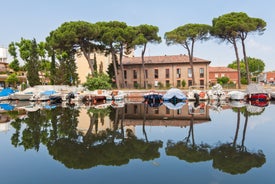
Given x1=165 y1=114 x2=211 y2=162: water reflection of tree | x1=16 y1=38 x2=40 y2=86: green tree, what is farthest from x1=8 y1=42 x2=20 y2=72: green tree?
x1=165 y1=114 x2=211 y2=162: water reflection of tree

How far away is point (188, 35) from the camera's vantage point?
133ft

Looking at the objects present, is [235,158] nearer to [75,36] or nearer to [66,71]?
[75,36]

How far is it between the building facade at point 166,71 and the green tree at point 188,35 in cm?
601

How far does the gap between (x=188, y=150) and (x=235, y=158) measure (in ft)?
4.39

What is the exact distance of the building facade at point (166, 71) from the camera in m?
46.8

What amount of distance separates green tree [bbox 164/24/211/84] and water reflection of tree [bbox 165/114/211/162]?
Answer: 33775mm

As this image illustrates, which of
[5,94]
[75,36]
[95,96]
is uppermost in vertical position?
[75,36]

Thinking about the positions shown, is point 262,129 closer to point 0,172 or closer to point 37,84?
point 0,172

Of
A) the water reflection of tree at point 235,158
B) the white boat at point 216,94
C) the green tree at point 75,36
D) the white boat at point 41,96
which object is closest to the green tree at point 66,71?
the green tree at point 75,36

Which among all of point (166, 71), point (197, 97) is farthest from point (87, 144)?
point (166, 71)

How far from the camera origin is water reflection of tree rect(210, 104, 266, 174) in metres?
5.72

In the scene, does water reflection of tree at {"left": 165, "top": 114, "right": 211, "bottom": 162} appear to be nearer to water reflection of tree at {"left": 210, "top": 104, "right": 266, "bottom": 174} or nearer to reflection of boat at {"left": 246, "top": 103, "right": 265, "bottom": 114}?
water reflection of tree at {"left": 210, "top": 104, "right": 266, "bottom": 174}

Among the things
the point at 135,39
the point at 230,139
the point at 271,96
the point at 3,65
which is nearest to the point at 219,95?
the point at 271,96

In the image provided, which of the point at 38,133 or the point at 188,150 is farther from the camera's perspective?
the point at 38,133
